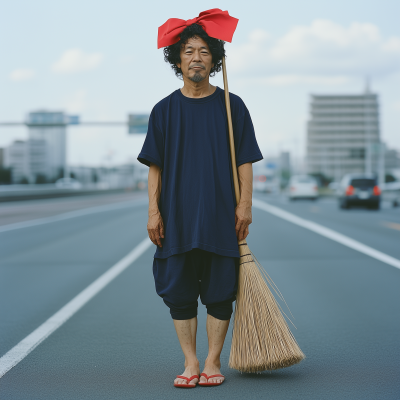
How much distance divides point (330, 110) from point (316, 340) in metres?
164

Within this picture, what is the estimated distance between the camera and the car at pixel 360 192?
25.6 metres

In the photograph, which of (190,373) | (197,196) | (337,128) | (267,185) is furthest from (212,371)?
(337,128)

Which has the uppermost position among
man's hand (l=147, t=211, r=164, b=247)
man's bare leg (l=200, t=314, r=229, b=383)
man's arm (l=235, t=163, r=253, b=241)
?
man's arm (l=235, t=163, r=253, b=241)

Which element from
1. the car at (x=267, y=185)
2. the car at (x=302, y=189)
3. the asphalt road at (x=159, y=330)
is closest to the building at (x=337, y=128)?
the car at (x=267, y=185)

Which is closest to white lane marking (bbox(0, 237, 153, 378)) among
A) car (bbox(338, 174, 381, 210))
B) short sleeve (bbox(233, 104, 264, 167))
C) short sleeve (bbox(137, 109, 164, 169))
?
short sleeve (bbox(137, 109, 164, 169))

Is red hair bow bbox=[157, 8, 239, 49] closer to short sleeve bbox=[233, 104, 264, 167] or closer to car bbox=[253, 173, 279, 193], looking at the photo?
short sleeve bbox=[233, 104, 264, 167]

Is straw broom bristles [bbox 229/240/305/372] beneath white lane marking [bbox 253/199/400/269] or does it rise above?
above

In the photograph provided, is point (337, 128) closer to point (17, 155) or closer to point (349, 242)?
point (17, 155)

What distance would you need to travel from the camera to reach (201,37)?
3.47 metres

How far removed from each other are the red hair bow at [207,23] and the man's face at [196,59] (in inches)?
3.3

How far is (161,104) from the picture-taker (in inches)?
140

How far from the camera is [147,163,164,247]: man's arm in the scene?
3.42 meters

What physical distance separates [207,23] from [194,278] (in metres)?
1.43

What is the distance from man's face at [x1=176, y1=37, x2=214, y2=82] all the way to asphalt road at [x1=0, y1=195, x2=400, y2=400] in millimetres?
1744
